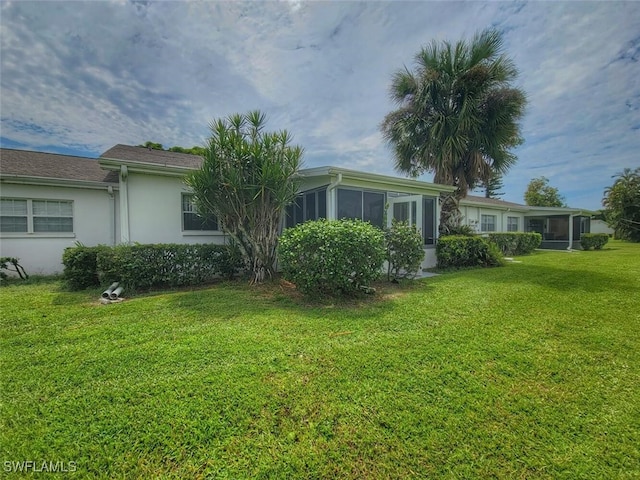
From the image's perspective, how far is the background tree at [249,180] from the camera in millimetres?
6793

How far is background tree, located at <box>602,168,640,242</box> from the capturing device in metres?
25.9

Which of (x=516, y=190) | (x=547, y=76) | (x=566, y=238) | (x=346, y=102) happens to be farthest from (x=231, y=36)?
(x=516, y=190)

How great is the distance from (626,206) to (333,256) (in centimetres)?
3648

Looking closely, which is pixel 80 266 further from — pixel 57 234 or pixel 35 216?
pixel 35 216

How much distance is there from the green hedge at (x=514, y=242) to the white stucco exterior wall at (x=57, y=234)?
18.2 m

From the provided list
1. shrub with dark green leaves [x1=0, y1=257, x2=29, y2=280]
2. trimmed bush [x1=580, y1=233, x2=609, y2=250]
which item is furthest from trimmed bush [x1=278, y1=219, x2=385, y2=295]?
trimmed bush [x1=580, y1=233, x2=609, y2=250]

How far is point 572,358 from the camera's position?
334 centimetres

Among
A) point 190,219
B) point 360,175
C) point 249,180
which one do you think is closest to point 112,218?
point 190,219

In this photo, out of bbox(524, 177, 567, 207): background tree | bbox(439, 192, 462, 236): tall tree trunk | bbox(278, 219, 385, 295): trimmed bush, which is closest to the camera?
bbox(278, 219, 385, 295): trimmed bush

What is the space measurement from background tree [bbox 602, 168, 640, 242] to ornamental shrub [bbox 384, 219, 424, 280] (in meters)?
32.9

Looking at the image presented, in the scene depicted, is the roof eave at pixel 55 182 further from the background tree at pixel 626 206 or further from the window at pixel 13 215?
the background tree at pixel 626 206

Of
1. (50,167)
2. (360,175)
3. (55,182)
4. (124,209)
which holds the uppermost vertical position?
(50,167)

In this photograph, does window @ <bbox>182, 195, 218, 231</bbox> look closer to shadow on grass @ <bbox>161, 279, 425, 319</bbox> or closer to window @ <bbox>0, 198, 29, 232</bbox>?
shadow on grass @ <bbox>161, 279, 425, 319</bbox>

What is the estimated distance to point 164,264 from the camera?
23.0 feet
